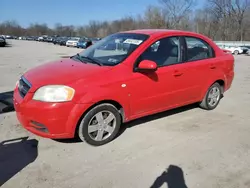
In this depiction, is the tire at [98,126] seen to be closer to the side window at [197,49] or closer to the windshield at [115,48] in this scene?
the windshield at [115,48]

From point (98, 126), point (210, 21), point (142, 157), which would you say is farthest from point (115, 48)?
point (210, 21)

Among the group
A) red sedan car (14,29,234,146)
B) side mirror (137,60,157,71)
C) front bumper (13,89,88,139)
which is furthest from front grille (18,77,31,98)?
side mirror (137,60,157,71)

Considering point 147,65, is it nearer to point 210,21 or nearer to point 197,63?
point 197,63

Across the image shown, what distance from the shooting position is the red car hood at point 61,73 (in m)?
3.88

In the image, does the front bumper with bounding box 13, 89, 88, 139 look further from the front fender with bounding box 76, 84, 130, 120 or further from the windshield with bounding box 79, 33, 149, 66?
the windshield with bounding box 79, 33, 149, 66

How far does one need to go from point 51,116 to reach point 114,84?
998mm

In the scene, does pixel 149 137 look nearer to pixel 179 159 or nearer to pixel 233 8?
pixel 179 159

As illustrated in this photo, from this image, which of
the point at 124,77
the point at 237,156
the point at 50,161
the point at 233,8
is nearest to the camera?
the point at 50,161

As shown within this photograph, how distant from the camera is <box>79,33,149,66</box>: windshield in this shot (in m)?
4.46

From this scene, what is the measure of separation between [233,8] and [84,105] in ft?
259

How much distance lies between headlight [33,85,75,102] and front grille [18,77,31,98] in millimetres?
292

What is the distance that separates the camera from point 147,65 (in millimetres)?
4211

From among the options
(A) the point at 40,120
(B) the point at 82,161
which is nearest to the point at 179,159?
(B) the point at 82,161

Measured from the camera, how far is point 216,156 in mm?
3852
